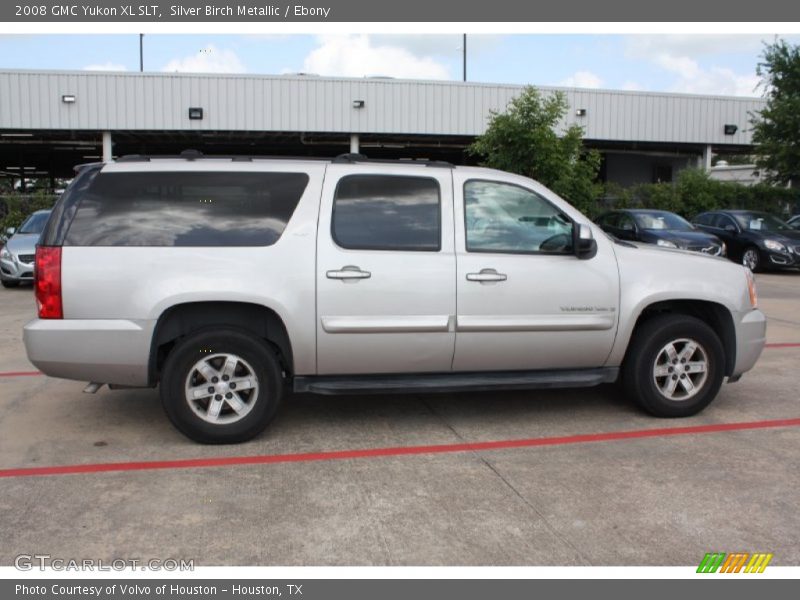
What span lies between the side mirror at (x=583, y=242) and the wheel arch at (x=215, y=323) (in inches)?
83.8

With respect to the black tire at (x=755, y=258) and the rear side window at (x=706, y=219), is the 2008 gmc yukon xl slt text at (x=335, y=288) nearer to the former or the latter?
the black tire at (x=755, y=258)

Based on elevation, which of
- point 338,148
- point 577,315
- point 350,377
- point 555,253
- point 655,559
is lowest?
point 655,559

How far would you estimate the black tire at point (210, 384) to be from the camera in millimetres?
4863

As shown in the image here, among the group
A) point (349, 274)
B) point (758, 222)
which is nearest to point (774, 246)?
point (758, 222)

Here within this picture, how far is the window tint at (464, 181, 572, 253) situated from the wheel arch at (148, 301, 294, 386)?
4.84 ft

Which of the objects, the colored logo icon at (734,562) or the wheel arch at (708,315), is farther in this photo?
the wheel arch at (708,315)

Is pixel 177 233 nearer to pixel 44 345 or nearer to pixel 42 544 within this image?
pixel 44 345

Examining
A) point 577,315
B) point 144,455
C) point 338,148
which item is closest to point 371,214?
point 577,315

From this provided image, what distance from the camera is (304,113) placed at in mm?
24969

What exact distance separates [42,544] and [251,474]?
4.13 ft

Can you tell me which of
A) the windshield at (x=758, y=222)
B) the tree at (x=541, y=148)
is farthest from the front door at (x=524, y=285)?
the windshield at (x=758, y=222)

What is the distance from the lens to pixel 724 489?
4.27m

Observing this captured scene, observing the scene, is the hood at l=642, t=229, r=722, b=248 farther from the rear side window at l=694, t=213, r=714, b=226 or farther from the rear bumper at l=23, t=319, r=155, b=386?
the rear bumper at l=23, t=319, r=155, b=386

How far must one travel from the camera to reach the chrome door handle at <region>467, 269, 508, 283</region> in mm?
5133
